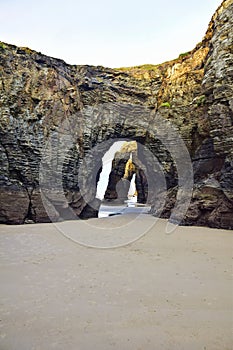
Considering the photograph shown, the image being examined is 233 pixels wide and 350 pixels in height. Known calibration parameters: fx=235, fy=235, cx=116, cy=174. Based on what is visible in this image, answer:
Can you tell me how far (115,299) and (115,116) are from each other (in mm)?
11513

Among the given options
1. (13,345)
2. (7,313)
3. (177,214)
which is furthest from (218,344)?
(177,214)

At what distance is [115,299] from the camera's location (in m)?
2.77

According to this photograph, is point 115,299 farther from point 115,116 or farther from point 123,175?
point 123,175

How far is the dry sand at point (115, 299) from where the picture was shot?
2023 mm

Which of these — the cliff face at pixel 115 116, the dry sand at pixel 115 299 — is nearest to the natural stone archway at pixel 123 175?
the cliff face at pixel 115 116

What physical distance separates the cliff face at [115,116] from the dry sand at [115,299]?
434 centimetres

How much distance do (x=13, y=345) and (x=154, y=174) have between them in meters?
12.4

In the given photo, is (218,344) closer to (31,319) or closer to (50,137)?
(31,319)

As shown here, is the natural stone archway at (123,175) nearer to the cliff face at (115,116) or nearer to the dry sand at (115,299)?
the cliff face at (115,116)

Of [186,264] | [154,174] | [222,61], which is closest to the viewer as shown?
[186,264]

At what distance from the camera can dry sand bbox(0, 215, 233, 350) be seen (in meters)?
2.02

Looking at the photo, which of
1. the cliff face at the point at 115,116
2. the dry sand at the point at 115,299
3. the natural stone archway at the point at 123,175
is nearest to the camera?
the dry sand at the point at 115,299

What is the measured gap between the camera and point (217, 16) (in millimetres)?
9477

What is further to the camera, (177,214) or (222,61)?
(177,214)
